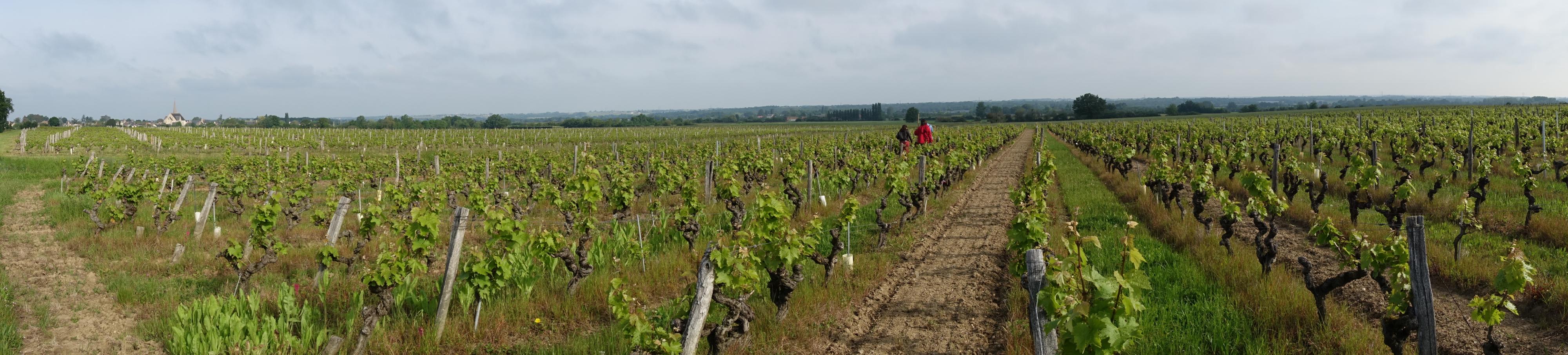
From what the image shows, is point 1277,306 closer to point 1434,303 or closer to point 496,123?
point 1434,303

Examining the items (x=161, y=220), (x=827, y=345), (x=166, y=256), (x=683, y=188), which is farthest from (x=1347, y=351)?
(x=161, y=220)

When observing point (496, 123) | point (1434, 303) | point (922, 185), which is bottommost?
point (1434, 303)

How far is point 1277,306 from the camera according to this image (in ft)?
18.1

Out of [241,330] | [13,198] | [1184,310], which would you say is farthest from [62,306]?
[13,198]

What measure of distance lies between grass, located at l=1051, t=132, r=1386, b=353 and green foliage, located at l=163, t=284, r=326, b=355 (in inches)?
246

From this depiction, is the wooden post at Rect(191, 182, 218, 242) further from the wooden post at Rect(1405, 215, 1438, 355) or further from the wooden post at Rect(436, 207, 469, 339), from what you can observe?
the wooden post at Rect(1405, 215, 1438, 355)

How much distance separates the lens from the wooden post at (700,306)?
460 cm

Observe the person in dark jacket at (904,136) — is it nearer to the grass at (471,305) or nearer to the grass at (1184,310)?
the grass at (1184,310)

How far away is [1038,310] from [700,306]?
7.11 feet

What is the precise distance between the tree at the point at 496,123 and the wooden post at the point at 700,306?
353 ft

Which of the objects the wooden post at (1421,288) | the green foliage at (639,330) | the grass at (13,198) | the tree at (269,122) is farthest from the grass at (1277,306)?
the tree at (269,122)

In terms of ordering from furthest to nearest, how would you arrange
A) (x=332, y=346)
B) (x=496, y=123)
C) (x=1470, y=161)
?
(x=496, y=123)
(x=1470, y=161)
(x=332, y=346)

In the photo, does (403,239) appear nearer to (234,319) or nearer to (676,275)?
(234,319)

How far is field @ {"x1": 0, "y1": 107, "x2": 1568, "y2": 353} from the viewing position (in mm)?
4895
